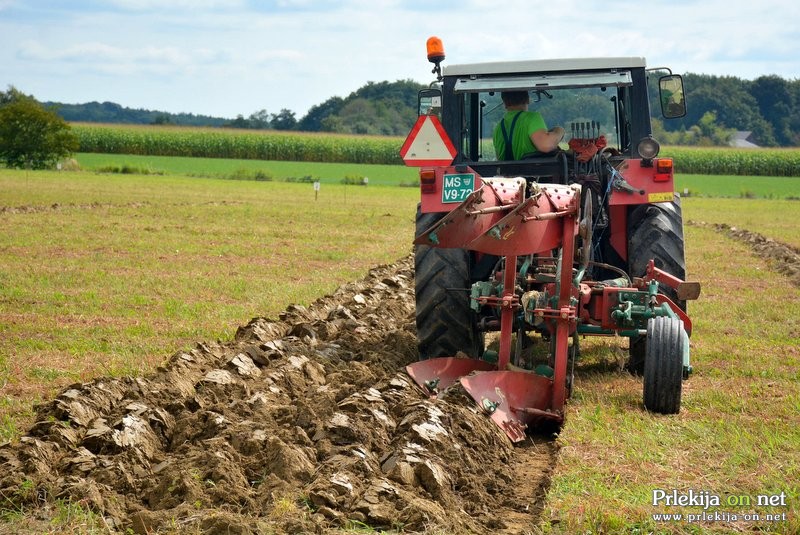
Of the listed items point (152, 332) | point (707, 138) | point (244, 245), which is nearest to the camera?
point (152, 332)

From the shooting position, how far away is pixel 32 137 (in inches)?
1750

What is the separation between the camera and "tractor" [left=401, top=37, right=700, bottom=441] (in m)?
6.37

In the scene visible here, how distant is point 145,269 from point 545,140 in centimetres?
687

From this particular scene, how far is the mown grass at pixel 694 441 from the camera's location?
15.2 ft

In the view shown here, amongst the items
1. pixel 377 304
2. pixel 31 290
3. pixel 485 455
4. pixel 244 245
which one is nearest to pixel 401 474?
pixel 485 455

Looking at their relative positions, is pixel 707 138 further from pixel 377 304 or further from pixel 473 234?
pixel 473 234

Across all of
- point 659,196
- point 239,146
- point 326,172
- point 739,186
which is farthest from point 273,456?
point 239,146

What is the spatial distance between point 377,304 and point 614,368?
3.22 m

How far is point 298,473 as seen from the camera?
496cm

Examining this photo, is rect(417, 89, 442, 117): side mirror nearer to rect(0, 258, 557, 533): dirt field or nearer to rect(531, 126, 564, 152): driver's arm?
rect(531, 126, 564, 152): driver's arm

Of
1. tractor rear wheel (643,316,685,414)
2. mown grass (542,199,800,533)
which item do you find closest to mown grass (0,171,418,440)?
mown grass (542,199,800,533)

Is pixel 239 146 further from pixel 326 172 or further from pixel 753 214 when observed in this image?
pixel 753 214

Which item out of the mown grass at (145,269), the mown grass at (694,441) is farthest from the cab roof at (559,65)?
the mown grass at (145,269)

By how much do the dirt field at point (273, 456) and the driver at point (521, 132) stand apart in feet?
6.82
